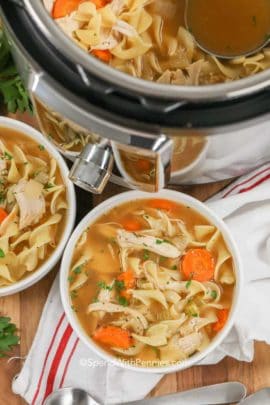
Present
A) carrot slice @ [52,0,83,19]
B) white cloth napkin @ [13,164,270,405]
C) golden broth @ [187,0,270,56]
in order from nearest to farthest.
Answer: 1. carrot slice @ [52,0,83,19]
2. golden broth @ [187,0,270,56]
3. white cloth napkin @ [13,164,270,405]

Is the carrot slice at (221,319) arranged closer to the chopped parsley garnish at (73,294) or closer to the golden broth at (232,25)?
the chopped parsley garnish at (73,294)

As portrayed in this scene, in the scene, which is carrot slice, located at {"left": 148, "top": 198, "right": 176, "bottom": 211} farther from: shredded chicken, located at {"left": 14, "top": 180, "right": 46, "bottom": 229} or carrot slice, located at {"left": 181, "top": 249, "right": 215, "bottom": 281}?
shredded chicken, located at {"left": 14, "top": 180, "right": 46, "bottom": 229}

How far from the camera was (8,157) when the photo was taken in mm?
1660

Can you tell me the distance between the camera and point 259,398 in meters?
1.63

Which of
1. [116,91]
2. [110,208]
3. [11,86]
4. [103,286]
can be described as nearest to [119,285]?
[103,286]

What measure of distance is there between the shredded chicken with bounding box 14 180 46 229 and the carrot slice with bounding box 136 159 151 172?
32 cm

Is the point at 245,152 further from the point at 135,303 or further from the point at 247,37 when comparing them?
the point at 135,303

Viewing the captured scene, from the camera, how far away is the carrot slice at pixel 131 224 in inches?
65.0

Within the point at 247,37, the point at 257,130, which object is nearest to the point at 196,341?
the point at 257,130

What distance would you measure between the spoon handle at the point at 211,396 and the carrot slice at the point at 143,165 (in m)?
0.50

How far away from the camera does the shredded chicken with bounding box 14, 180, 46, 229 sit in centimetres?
161

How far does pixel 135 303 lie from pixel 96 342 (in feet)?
0.34

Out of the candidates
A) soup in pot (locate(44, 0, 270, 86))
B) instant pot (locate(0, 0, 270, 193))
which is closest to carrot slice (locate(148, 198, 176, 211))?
soup in pot (locate(44, 0, 270, 86))

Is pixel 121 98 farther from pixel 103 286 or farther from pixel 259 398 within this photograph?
pixel 259 398
